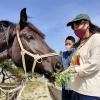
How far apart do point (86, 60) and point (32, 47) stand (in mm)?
1637

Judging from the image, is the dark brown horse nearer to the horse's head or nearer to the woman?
the horse's head

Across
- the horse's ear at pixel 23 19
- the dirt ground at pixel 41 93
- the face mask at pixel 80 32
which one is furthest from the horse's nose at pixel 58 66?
the dirt ground at pixel 41 93

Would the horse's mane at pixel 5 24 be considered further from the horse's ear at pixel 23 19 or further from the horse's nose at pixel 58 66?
the horse's nose at pixel 58 66

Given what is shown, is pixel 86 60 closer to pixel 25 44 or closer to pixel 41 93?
pixel 25 44

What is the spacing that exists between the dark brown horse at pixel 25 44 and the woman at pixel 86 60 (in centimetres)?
130

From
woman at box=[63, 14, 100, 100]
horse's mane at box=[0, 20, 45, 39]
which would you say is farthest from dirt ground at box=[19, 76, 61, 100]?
woman at box=[63, 14, 100, 100]

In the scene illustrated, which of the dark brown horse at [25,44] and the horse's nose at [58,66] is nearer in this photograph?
the horse's nose at [58,66]

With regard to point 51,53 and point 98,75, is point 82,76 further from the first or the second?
point 51,53

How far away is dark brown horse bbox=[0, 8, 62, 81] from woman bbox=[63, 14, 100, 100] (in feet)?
4.27

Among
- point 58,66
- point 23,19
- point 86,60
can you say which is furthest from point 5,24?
point 86,60

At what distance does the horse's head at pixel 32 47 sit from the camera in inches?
154

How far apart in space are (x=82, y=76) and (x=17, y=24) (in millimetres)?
2027

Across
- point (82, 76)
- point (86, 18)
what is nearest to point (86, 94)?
point (82, 76)

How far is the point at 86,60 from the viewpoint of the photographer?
2.47 m
